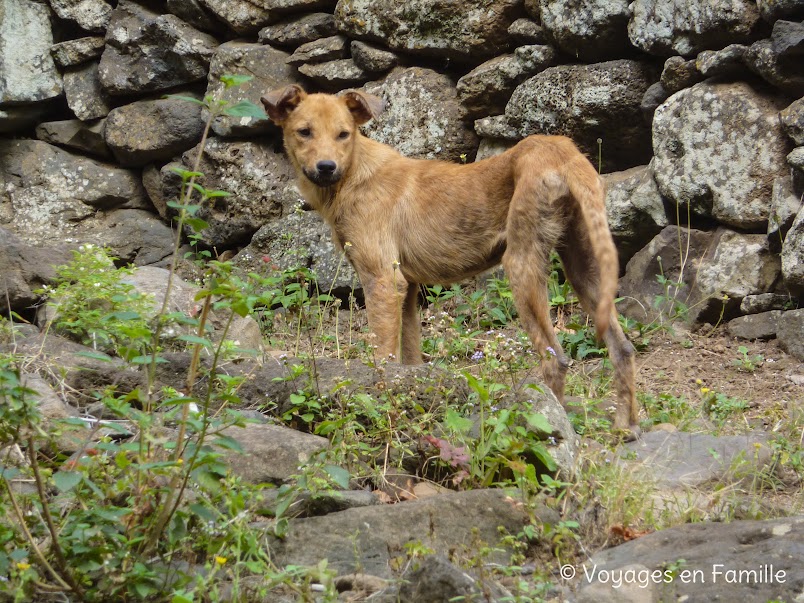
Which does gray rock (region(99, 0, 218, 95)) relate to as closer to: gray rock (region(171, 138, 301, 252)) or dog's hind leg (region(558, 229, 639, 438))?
gray rock (region(171, 138, 301, 252))

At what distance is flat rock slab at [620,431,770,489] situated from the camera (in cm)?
447

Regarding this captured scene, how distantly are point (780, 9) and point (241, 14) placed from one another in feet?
16.6

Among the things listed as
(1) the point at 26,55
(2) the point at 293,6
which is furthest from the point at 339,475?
(1) the point at 26,55

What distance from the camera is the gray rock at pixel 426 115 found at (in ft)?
27.8

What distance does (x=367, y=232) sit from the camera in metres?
6.84

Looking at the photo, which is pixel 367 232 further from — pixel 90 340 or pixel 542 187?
pixel 90 340

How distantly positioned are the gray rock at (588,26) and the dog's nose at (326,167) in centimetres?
222

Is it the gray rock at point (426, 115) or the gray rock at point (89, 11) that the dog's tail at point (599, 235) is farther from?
the gray rock at point (89, 11)

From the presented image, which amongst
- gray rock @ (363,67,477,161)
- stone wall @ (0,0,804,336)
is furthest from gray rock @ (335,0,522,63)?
gray rock @ (363,67,477,161)

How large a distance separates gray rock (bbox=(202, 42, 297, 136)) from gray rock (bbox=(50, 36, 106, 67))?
1.40 meters

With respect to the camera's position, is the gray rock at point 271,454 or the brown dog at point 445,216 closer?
the gray rock at point 271,454

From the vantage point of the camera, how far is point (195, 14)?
9461mm

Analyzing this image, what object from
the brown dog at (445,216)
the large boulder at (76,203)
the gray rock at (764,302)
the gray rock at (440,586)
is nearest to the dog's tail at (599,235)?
the brown dog at (445,216)

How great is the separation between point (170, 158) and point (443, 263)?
406 cm
